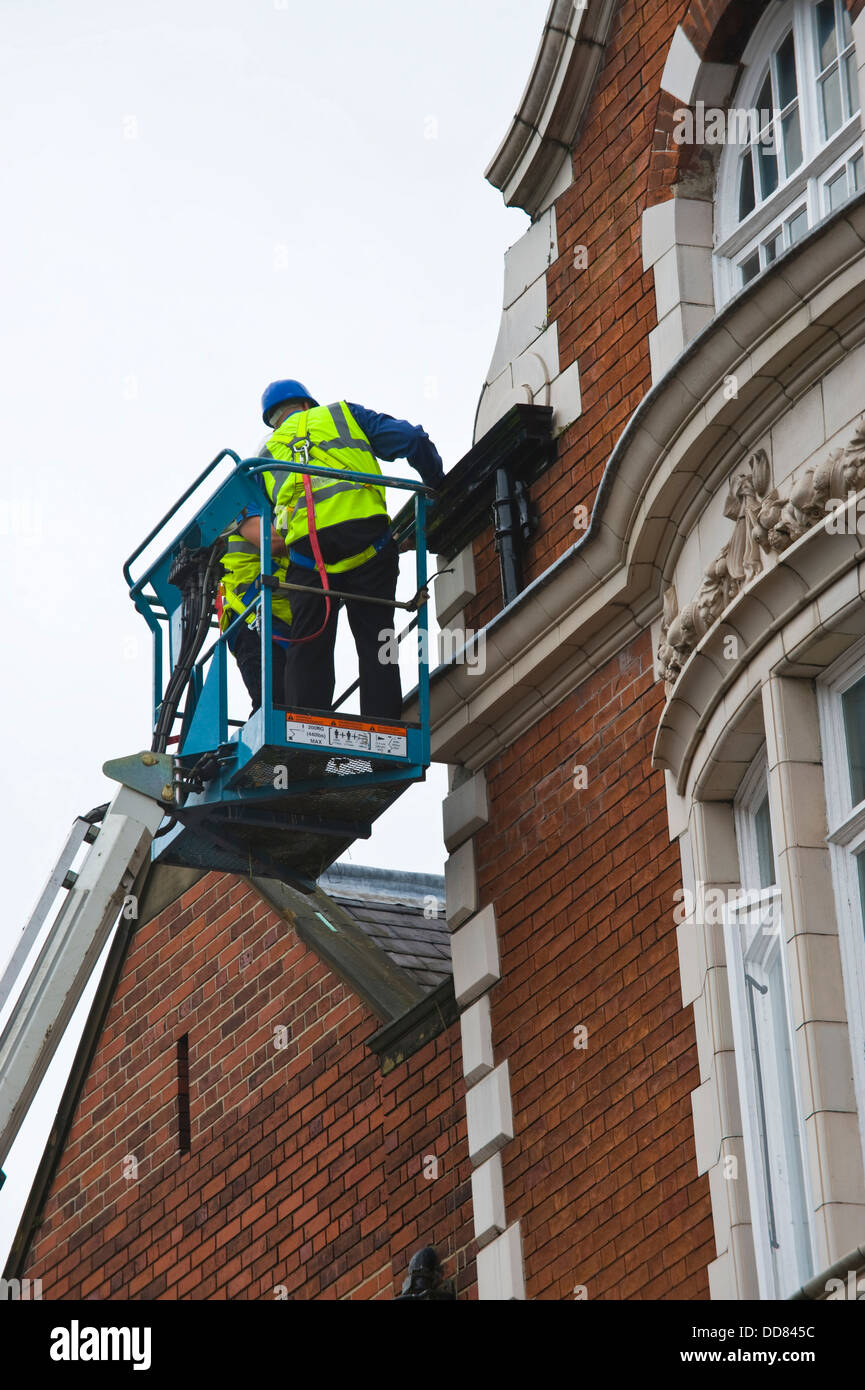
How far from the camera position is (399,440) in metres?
12.6

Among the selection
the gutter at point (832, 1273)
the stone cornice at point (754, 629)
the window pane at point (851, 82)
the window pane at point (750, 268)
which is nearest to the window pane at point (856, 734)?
the stone cornice at point (754, 629)

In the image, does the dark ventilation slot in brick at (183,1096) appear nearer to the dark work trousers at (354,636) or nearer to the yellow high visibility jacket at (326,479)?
the dark work trousers at (354,636)

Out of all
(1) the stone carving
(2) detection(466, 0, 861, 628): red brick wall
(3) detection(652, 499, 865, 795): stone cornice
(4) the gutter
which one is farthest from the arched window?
(4) the gutter

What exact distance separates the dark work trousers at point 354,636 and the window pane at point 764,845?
2341 millimetres

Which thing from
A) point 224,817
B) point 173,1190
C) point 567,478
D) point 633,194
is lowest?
point 173,1190

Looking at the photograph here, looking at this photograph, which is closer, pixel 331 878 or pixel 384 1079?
pixel 384 1079

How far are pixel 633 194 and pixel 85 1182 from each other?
6663 mm

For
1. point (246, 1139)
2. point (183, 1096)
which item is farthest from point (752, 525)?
point (183, 1096)

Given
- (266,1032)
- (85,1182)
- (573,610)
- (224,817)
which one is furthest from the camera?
(85,1182)

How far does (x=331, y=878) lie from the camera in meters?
18.4

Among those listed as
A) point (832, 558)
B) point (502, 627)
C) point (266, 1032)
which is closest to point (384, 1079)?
point (266, 1032)

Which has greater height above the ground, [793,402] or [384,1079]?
[793,402]

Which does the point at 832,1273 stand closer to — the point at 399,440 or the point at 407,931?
the point at 399,440

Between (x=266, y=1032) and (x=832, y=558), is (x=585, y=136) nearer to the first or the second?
(x=832, y=558)
